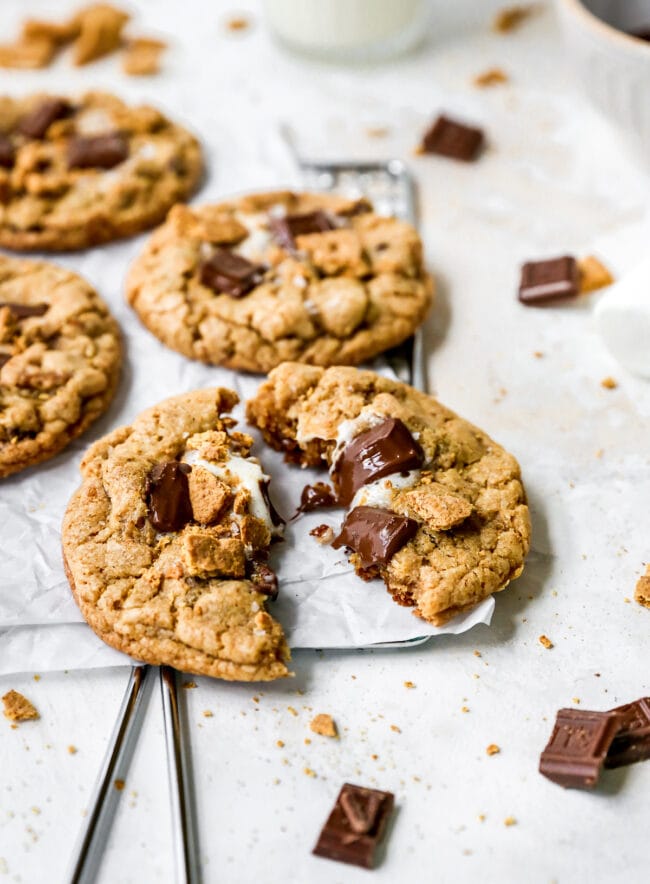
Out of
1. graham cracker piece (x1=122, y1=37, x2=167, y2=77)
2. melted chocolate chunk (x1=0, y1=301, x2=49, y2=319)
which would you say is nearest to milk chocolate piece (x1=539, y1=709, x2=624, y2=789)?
melted chocolate chunk (x1=0, y1=301, x2=49, y2=319)

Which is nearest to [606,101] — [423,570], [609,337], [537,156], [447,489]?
[537,156]

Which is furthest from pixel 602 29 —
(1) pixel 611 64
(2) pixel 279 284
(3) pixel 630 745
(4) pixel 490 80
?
(3) pixel 630 745

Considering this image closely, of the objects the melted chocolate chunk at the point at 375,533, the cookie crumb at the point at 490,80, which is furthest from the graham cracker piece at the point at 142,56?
the melted chocolate chunk at the point at 375,533

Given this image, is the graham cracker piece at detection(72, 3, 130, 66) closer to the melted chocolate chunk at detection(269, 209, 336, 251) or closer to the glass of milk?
the glass of milk

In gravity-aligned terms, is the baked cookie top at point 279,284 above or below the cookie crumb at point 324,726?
above

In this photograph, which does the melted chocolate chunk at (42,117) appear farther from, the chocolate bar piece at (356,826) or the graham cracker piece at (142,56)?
the chocolate bar piece at (356,826)

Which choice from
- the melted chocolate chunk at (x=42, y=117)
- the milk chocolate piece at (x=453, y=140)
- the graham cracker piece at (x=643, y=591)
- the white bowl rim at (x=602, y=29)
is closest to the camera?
the graham cracker piece at (x=643, y=591)

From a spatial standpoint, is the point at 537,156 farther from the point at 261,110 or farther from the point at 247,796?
the point at 247,796
